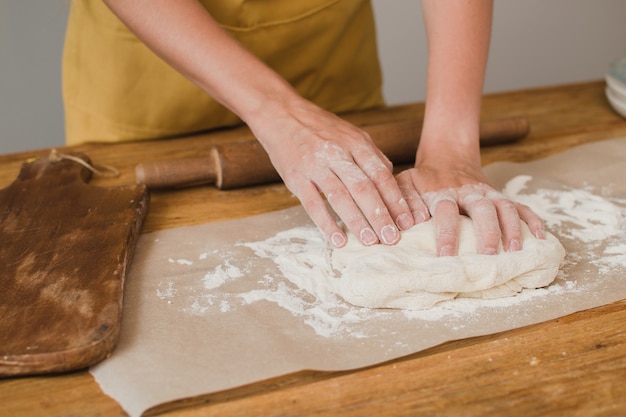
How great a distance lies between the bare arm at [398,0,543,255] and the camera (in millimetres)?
1200

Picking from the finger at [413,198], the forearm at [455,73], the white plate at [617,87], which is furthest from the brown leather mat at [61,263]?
the white plate at [617,87]

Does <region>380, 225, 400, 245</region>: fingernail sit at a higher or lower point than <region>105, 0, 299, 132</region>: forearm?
lower

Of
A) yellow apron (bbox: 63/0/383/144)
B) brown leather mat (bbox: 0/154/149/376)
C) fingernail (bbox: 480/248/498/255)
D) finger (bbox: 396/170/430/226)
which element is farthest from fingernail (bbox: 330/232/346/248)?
yellow apron (bbox: 63/0/383/144)

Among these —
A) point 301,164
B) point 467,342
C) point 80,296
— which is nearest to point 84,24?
point 301,164

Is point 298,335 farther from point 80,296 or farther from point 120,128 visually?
point 120,128

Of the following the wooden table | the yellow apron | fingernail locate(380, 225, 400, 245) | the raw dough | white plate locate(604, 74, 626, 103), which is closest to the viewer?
the wooden table

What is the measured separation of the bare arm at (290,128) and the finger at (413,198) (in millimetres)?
21

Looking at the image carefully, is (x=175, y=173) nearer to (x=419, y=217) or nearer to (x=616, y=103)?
(x=419, y=217)

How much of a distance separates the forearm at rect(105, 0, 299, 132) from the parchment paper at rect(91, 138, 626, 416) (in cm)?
24

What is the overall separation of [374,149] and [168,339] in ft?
1.77

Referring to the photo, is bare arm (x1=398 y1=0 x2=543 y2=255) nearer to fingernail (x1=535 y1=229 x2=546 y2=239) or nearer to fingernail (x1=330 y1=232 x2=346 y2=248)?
fingernail (x1=535 y1=229 x2=546 y2=239)

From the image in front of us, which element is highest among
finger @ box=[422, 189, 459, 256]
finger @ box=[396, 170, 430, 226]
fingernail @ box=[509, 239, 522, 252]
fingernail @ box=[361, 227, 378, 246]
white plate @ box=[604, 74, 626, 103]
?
finger @ box=[422, 189, 459, 256]

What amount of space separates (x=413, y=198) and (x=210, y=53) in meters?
0.49

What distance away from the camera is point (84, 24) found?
1.84 meters
